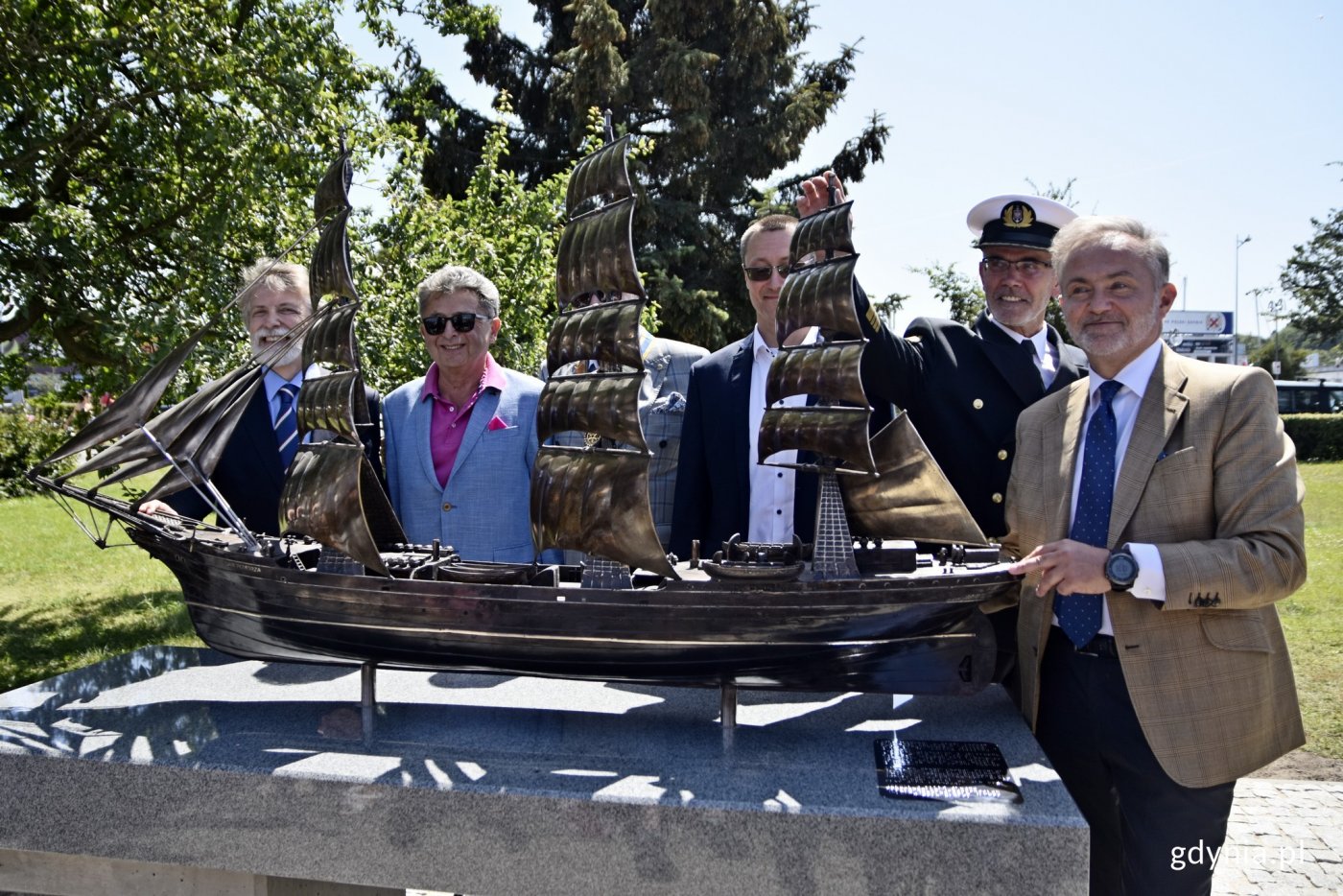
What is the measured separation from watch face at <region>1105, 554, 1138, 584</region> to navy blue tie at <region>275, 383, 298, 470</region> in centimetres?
471

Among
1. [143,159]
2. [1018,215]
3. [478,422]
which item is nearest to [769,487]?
[478,422]

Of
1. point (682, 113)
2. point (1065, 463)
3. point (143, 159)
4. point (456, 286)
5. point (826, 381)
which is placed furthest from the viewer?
point (682, 113)

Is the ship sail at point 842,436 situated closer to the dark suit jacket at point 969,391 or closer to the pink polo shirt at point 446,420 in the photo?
the dark suit jacket at point 969,391

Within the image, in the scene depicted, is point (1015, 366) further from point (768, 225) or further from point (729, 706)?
point (729, 706)

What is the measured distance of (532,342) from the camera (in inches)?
520

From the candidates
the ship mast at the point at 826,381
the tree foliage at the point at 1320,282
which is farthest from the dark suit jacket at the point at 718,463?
the tree foliage at the point at 1320,282

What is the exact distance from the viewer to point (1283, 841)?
7055mm

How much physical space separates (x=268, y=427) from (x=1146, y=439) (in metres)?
4.92

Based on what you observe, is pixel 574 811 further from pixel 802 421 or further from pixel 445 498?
pixel 445 498

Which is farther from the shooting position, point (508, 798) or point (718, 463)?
point (718, 463)

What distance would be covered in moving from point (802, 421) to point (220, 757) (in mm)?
2983

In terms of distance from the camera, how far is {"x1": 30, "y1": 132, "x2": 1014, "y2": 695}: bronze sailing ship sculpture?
4.48 metres

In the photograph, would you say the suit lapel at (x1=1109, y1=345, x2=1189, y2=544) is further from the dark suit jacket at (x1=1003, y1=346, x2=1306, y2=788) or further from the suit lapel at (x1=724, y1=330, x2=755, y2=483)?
the suit lapel at (x1=724, y1=330, x2=755, y2=483)
